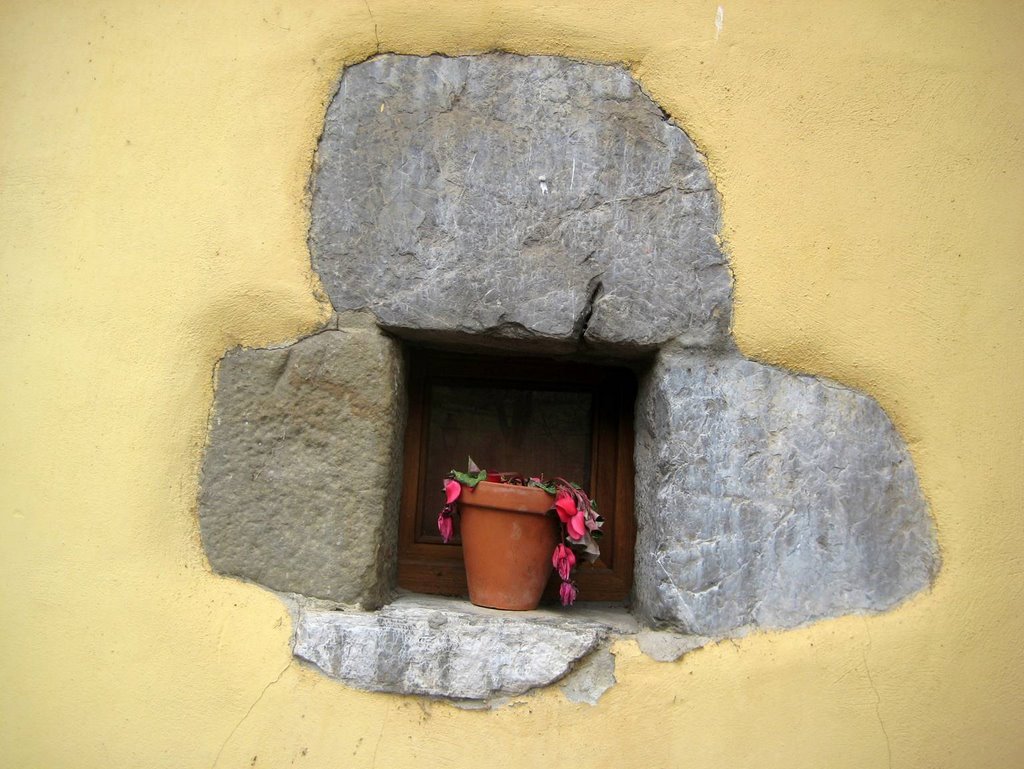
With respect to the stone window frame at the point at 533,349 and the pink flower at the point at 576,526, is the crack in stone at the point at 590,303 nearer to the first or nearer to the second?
the stone window frame at the point at 533,349

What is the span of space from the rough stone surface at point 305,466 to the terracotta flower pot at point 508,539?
193 mm

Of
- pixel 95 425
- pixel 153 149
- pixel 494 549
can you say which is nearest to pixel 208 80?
pixel 153 149

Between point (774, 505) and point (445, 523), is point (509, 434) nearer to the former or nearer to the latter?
point (445, 523)

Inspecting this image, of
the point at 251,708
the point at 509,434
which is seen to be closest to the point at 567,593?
the point at 509,434

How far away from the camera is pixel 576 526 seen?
1812 millimetres

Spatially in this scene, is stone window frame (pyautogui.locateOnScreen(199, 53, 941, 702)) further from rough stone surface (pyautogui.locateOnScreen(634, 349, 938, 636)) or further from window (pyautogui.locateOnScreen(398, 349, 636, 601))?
window (pyautogui.locateOnScreen(398, 349, 636, 601))

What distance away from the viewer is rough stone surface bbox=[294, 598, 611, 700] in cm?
168

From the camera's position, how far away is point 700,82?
1.83 metres

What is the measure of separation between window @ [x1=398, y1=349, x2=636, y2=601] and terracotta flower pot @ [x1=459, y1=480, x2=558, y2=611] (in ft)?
0.61

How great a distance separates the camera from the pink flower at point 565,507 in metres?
1.82

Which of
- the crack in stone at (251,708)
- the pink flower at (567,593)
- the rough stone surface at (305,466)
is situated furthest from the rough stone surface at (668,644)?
the crack in stone at (251,708)

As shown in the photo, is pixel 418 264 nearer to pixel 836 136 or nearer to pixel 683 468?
pixel 683 468

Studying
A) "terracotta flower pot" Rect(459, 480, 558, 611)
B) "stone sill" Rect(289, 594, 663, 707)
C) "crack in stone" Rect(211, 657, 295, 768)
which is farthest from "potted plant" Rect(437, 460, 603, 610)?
"crack in stone" Rect(211, 657, 295, 768)

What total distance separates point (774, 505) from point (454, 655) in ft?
2.20
